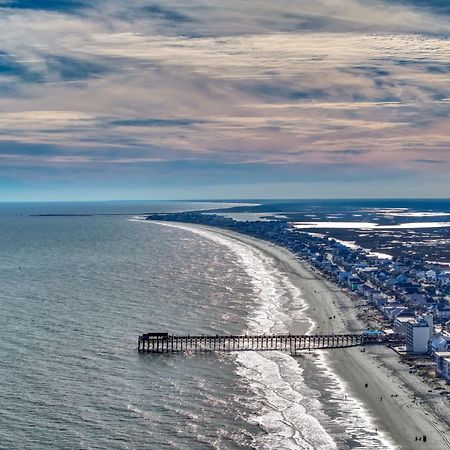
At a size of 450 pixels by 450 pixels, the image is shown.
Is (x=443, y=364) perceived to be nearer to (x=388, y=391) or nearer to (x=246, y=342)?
(x=388, y=391)

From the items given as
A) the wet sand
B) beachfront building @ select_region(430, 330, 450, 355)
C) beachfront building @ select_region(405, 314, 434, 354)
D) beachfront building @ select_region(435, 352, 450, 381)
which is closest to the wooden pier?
the wet sand

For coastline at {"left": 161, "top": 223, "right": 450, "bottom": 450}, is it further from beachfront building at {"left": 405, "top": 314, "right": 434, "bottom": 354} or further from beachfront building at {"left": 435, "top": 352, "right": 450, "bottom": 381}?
beachfront building at {"left": 435, "top": 352, "right": 450, "bottom": 381}

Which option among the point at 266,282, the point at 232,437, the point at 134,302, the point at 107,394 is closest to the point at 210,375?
the point at 107,394

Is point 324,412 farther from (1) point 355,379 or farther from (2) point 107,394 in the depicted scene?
(2) point 107,394

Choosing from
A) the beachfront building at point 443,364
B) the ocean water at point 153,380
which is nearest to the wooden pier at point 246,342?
the ocean water at point 153,380

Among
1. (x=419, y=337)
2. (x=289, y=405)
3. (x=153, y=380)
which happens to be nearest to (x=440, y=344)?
(x=419, y=337)

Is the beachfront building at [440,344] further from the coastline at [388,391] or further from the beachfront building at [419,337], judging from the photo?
the coastline at [388,391]

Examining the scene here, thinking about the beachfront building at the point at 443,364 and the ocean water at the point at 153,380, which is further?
the beachfront building at the point at 443,364
